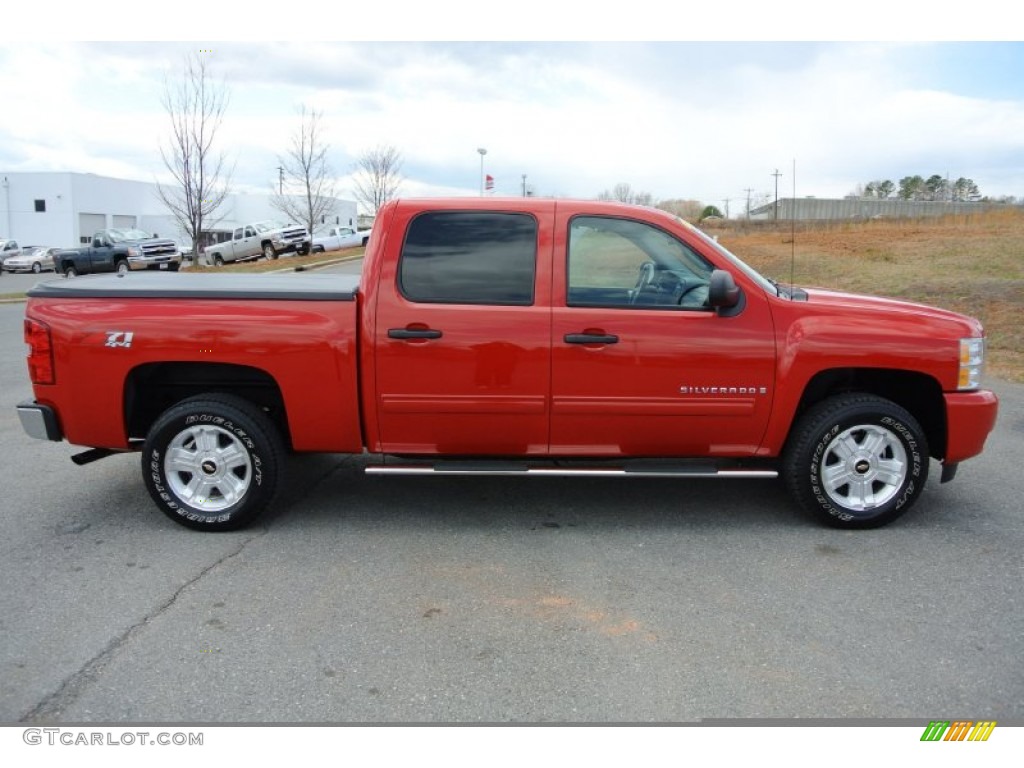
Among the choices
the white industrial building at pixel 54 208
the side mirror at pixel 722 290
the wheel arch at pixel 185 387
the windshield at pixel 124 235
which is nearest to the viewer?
the side mirror at pixel 722 290

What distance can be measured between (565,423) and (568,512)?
0.76 meters

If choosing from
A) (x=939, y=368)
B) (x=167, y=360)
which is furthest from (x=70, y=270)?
A: (x=939, y=368)

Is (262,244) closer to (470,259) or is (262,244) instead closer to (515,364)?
(470,259)

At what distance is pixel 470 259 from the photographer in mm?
4648

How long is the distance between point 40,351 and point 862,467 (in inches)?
188

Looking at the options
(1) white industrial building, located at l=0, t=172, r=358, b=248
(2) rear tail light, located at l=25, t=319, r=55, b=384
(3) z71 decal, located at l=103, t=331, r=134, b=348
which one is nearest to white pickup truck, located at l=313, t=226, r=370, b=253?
(1) white industrial building, located at l=0, t=172, r=358, b=248

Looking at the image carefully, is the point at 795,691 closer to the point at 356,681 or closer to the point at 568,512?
the point at 356,681

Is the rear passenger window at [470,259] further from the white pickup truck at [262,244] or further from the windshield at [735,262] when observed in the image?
the white pickup truck at [262,244]

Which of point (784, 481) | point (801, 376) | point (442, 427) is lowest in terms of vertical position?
point (784, 481)

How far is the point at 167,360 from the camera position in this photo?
4555 millimetres

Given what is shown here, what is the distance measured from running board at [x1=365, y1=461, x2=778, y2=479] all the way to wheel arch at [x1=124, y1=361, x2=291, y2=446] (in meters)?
0.87

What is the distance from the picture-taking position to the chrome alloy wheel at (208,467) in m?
4.65

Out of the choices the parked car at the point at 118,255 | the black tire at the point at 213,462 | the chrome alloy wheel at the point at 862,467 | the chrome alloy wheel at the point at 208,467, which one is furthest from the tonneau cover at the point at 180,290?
the parked car at the point at 118,255

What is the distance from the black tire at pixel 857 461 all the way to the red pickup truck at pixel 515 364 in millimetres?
12
